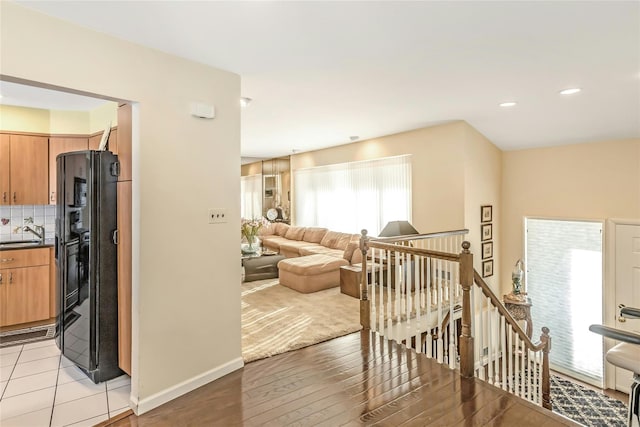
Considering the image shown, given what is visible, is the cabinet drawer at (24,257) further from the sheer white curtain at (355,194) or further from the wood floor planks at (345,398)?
the sheer white curtain at (355,194)

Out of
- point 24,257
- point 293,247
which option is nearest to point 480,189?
point 293,247

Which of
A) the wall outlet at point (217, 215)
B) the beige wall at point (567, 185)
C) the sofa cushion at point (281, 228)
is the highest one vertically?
the beige wall at point (567, 185)

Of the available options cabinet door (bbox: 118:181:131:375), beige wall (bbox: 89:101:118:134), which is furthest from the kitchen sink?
cabinet door (bbox: 118:181:131:375)

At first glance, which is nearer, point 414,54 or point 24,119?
point 414,54

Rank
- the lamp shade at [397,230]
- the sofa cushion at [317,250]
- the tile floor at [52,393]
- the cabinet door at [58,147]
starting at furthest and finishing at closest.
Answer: the sofa cushion at [317,250] → the lamp shade at [397,230] → the cabinet door at [58,147] → the tile floor at [52,393]

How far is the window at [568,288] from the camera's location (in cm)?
480

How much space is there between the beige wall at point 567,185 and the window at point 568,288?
198mm

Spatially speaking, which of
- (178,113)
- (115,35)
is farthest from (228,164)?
(115,35)

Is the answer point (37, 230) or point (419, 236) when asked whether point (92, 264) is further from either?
point (419, 236)

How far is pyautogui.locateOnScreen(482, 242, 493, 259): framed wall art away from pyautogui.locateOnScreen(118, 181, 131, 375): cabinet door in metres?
4.80

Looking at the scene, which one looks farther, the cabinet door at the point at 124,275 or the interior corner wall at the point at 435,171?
the interior corner wall at the point at 435,171

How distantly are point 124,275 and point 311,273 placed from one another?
265cm

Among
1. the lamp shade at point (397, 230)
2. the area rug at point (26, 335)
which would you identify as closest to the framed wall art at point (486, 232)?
the lamp shade at point (397, 230)

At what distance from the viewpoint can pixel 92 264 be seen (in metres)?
2.72
